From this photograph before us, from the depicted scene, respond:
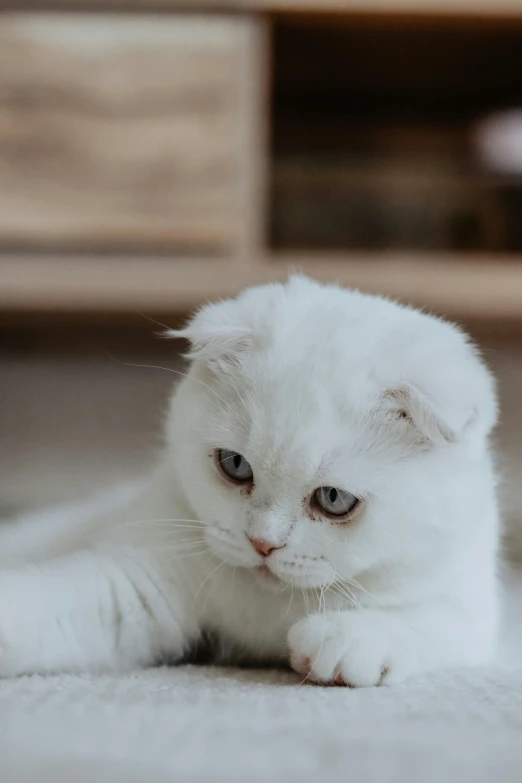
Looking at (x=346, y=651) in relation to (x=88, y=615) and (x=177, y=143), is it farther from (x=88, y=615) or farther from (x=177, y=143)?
(x=177, y=143)

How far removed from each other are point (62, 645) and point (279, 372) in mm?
358

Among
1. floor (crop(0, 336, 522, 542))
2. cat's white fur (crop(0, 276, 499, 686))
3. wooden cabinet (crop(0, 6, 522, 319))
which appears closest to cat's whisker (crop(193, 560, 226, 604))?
cat's white fur (crop(0, 276, 499, 686))

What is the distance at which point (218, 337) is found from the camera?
3.04ft

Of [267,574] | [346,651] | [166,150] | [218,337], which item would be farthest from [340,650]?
[166,150]

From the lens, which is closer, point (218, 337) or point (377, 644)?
point (377, 644)

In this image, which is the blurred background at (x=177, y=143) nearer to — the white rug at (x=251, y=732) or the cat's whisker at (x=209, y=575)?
the cat's whisker at (x=209, y=575)

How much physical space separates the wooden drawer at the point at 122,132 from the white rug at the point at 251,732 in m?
1.10

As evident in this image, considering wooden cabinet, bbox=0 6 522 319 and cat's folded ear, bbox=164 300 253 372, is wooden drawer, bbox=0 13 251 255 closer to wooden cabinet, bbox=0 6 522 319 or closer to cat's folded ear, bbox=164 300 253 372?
wooden cabinet, bbox=0 6 522 319

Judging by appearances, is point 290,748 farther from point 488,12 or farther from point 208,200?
point 488,12

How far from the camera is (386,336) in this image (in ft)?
3.04

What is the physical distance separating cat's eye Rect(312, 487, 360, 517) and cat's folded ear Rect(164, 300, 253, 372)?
0.19m

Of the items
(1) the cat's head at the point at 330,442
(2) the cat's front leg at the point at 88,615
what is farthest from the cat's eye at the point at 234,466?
(2) the cat's front leg at the point at 88,615

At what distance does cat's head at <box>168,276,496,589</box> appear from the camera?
2.74 ft

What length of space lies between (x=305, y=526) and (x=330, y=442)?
0.29ft
